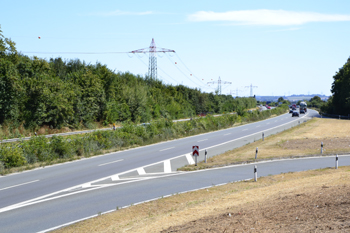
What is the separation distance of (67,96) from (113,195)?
30967 millimetres

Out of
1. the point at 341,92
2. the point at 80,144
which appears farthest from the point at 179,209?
the point at 341,92

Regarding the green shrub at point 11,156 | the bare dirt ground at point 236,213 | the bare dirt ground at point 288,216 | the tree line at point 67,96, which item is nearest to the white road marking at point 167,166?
the bare dirt ground at point 236,213

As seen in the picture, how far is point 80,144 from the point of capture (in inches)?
979

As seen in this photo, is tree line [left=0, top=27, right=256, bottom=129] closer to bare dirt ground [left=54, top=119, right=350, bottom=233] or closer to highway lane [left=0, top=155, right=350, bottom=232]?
highway lane [left=0, top=155, right=350, bottom=232]

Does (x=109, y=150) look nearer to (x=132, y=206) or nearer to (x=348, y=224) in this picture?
(x=132, y=206)

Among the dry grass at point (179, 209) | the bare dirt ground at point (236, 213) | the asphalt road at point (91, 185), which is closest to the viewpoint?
the bare dirt ground at point (236, 213)

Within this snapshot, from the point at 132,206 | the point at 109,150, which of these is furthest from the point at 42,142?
the point at 132,206

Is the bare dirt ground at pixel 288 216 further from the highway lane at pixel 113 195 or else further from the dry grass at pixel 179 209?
the highway lane at pixel 113 195

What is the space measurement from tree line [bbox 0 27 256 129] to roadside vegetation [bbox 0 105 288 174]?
11366 millimetres

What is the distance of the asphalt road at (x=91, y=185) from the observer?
11.4m

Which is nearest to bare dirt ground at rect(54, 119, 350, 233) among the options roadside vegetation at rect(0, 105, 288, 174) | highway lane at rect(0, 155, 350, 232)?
highway lane at rect(0, 155, 350, 232)

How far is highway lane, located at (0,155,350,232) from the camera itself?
35.6ft

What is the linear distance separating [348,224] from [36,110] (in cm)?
3677

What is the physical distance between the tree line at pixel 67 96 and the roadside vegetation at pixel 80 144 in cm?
1137
